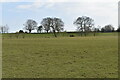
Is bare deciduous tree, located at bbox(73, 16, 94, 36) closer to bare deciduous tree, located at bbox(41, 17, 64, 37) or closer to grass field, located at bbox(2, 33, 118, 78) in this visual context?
bare deciduous tree, located at bbox(41, 17, 64, 37)

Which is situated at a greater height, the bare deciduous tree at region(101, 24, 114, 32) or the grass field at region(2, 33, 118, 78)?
the bare deciduous tree at region(101, 24, 114, 32)

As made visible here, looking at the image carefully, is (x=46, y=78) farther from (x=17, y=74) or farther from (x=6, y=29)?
(x=6, y=29)

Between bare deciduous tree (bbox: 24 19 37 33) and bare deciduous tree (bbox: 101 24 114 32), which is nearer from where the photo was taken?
bare deciduous tree (bbox: 24 19 37 33)

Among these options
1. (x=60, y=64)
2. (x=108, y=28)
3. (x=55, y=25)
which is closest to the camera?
(x=60, y=64)

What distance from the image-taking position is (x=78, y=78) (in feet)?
21.0

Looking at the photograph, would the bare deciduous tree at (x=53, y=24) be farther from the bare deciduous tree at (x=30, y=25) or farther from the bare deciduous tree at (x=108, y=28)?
the bare deciduous tree at (x=108, y=28)

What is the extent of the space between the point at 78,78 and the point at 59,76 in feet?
2.59

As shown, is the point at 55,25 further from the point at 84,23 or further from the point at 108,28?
the point at 108,28

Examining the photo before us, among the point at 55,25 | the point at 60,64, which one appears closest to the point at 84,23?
the point at 55,25

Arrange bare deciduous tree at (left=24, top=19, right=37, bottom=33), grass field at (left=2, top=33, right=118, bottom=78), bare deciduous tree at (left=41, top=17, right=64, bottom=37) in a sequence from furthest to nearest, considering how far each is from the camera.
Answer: bare deciduous tree at (left=24, top=19, right=37, bottom=33) → bare deciduous tree at (left=41, top=17, right=64, bottom=37) → grass field at (left=2, top=33, right=118, bottom=78)

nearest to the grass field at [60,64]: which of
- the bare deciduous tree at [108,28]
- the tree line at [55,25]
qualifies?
the tree line at [55,25]

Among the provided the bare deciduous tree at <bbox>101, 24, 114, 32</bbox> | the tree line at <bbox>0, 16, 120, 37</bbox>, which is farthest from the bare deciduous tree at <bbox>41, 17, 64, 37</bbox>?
the bare deciduous tree at <bbox>101, 24, 114, 32</bbox>

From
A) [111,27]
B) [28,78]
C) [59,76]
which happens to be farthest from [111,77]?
[111,27]

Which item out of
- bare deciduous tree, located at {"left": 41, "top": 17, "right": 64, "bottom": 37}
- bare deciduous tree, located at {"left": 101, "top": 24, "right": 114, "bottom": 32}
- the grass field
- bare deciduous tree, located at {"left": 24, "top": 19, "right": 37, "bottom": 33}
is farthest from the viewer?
bare deciduous tree, located at {"left": 101, "top": 24, "right": 114, "bottom": 32}
